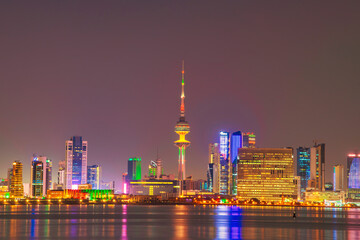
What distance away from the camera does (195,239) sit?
8325 cm

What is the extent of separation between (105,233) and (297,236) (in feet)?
88.1

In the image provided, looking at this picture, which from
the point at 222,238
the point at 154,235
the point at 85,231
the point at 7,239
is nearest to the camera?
the point at 7,239

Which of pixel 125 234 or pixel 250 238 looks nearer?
pixel 250 238

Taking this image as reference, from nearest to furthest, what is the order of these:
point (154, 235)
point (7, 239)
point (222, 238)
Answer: point (7, 239)
point (222, 238)
point (154, 235)

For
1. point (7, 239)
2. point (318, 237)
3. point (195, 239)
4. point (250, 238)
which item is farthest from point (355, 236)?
point (7, 239)

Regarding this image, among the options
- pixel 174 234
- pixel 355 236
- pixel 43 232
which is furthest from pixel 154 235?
pixel 355 236

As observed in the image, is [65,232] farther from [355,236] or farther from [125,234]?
[355,236]

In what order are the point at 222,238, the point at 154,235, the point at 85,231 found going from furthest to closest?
the point at 85,231 → the point at 154,235 → the point at 222,238

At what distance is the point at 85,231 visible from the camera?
96.9 m

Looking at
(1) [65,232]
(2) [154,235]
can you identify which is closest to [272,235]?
(2) [154,235]

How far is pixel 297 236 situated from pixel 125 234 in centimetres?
2371

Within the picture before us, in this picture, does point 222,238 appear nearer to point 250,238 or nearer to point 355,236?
point 250,238

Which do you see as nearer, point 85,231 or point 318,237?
point 318,237

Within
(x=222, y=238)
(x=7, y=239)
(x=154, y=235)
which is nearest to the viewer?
(x=7, y=239)
